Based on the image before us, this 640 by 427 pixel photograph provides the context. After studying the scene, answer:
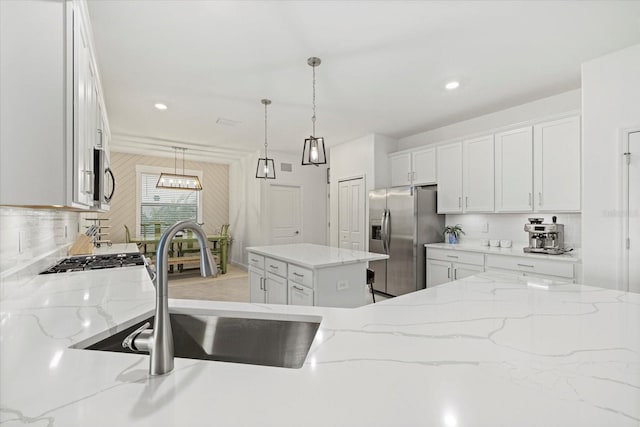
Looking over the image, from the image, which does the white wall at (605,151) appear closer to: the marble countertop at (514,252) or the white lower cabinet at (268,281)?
the marble countertop at (514,252)

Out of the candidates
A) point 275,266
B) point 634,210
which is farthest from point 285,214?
point 634,210

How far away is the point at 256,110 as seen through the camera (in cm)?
394

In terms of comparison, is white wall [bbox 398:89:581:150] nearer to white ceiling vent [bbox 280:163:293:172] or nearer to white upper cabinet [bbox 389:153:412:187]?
white upper cabinet [bbox 389:153:412:187]

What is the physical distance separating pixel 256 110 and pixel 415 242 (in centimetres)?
275

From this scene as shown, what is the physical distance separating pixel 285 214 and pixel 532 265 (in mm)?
4567

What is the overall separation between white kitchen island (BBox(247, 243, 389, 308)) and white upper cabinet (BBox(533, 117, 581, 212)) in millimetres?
1977

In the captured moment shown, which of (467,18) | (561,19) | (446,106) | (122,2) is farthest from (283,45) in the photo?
(446,106)

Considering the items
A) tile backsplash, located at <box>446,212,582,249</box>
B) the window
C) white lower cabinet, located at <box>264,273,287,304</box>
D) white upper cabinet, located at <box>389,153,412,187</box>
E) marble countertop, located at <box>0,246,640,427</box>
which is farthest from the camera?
the window

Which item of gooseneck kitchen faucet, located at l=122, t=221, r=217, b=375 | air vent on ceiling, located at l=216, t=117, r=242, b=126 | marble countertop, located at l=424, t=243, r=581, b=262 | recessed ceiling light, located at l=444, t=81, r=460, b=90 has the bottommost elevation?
marble countertop, located at l=424, t=243, r=581, b=262

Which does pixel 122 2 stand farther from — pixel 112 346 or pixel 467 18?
pixel 467 18

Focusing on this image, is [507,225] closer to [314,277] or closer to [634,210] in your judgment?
[634,210]

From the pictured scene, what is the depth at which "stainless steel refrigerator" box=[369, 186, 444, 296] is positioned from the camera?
4082 millimetres

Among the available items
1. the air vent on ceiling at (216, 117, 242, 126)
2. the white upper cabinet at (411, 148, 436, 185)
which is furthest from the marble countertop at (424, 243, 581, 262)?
the air vent on ceiling at (216, 117, 242, 126)

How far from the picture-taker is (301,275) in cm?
253
